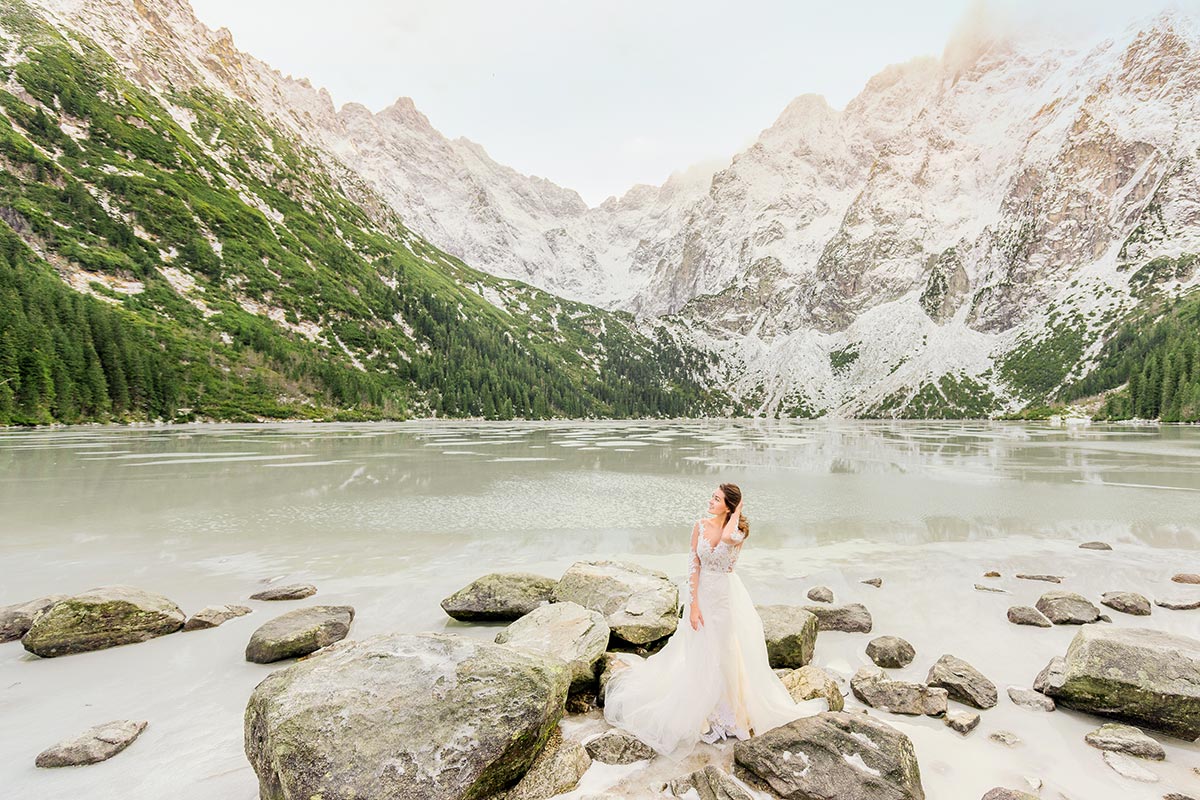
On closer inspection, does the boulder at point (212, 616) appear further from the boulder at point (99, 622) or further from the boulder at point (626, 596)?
the boulder at point (626, 596)

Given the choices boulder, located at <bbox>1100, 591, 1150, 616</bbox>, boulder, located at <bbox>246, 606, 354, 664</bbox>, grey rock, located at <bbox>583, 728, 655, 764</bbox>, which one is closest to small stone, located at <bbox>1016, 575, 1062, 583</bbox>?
boulder, located at <bbox>1100, 591, 1150, 616</bbox>

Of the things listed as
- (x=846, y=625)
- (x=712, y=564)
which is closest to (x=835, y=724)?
(x=712, y=564)

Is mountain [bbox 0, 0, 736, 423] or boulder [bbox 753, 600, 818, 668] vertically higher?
mountain [bbox 0, 0, 736, 423]

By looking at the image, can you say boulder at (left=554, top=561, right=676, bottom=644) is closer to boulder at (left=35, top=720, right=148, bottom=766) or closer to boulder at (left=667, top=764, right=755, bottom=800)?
boulder at (left=667, top=764, right=755, bottom=800)

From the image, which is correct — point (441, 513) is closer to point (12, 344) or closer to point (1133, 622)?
point (1133, 622)

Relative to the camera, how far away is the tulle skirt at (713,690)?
22.0ft

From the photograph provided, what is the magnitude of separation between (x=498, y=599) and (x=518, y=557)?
483cm

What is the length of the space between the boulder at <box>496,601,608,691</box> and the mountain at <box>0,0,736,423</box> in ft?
326

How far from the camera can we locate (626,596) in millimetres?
11219

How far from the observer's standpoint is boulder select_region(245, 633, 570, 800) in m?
5.07

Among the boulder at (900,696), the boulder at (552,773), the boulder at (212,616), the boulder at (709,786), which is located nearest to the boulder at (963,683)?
the boulder at (900,696)

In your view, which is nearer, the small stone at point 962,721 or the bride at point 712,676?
the bride at point 712,676

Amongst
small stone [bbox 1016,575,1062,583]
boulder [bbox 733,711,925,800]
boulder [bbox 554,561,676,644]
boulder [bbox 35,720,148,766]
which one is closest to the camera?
boulder [bbox 733,711,925,800]

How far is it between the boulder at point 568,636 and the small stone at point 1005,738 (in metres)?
5.43
